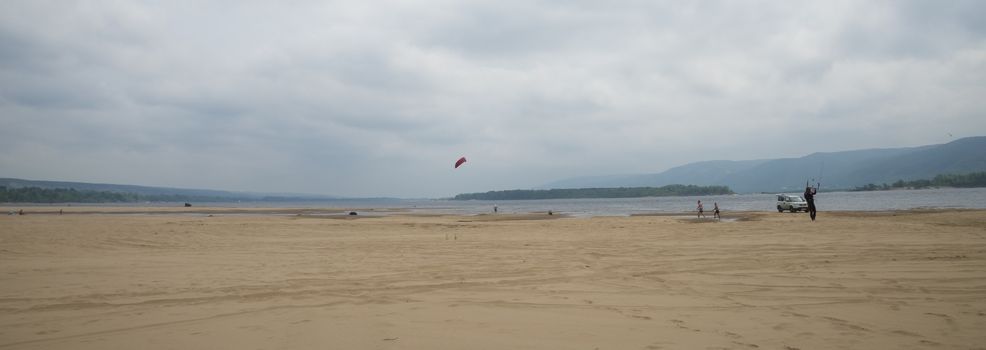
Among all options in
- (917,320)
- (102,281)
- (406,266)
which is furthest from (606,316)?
(102,281)

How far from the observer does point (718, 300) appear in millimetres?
6809

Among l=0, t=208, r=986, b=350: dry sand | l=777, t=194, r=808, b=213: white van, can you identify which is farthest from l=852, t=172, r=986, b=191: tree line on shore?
l=0, t=208, r=986, b=350: dry sand

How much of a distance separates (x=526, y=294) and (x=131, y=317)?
199 inches

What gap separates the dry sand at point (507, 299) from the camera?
202 inches

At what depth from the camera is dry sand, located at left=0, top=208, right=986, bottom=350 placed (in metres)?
5.12

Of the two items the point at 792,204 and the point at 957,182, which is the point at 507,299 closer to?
the point at 792,204

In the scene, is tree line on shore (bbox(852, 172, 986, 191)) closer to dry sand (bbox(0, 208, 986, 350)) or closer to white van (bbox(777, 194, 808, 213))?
white van (bbox(777, 194, 808, 213))

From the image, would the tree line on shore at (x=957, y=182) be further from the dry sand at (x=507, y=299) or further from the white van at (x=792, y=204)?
the dry sand at (x=507, y=299)

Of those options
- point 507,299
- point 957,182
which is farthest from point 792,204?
point 957,182

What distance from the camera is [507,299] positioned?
7031 millimetres

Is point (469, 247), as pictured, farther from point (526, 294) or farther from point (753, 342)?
point (753, 342)

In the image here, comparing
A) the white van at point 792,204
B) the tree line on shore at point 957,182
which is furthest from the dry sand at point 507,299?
the tree line on shore at point 957,182

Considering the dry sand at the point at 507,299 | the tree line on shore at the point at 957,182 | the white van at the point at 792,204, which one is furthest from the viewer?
the tree line on shore at the point at 957,182

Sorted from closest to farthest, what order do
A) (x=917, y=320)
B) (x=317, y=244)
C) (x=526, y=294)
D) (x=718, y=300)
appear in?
1. (x=917, y=320)
2. (x=718, y=300)
3. (x=526, y=294)
4. (x=317, y=244)
